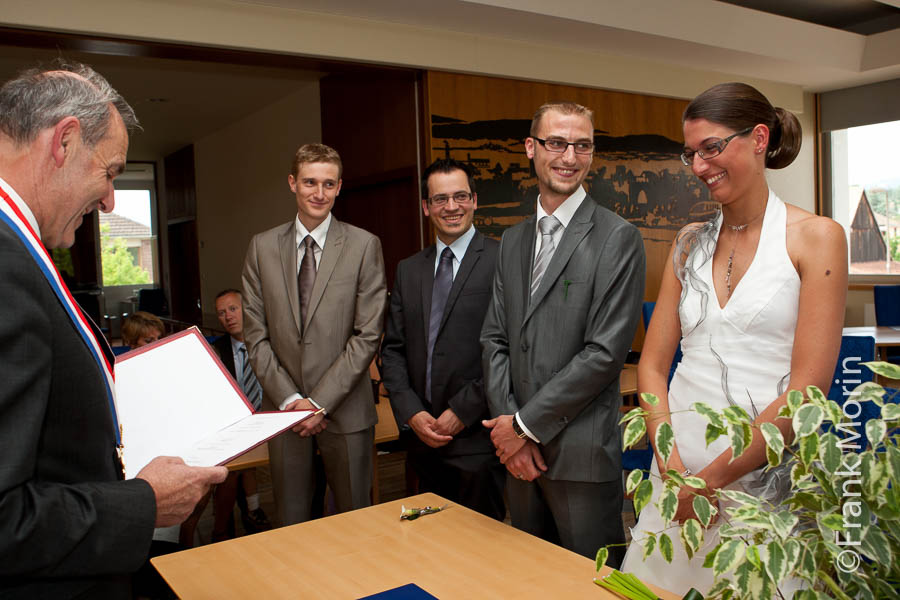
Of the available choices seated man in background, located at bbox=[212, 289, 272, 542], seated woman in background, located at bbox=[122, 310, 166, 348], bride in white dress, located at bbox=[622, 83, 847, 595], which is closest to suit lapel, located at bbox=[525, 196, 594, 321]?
bride in white dress, located at bbox=[622, 83, 847, 595]

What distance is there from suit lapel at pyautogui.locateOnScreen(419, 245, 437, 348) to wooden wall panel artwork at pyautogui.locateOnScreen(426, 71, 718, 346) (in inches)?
129

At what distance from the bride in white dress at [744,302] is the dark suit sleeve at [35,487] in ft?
3.76

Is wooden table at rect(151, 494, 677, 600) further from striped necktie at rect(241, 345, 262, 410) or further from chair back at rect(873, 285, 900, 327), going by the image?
chair back at rect(873, 285, 900, 327)

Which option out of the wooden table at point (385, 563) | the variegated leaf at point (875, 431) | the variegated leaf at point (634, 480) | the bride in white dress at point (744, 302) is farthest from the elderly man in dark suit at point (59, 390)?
the bride in white dress at point (744, 302)

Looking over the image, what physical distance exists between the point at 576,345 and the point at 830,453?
140 centimetres

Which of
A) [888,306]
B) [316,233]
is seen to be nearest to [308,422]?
[316,233]

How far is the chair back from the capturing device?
6516 millimetres

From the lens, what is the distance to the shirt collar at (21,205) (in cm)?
107

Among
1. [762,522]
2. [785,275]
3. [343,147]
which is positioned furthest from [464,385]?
[343,147]

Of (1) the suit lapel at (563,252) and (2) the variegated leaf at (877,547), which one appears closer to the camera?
(2) the variegated leaf at (877,547)

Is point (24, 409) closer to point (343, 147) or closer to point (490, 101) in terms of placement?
point (490, 101)

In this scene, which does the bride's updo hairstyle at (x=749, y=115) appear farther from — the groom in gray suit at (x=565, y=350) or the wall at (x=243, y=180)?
the wall at (x=243, y=180)

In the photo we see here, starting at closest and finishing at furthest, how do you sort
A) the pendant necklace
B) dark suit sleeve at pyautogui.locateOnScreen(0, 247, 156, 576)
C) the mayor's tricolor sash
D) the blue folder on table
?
1. dark suit sleeve at pyautogui.locateOnScreen(0, 247, 156, 576)
2. the mayor's tricolor sash
3. the blue folder on table
4. the pendant necklace

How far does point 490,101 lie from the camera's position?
6.21 meters
